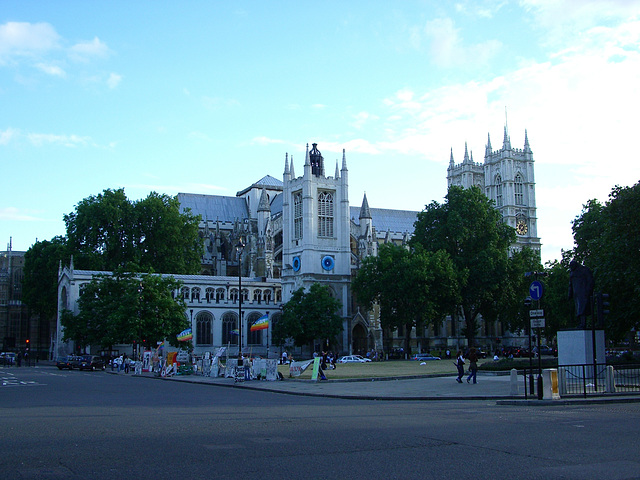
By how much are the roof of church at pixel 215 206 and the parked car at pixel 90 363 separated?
5025cm

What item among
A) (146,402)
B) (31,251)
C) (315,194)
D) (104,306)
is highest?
(315,194)

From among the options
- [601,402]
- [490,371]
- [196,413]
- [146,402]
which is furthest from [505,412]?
[490,371]

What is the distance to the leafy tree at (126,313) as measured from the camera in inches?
2233

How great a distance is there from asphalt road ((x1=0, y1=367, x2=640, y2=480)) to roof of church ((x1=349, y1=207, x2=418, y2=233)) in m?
96.0

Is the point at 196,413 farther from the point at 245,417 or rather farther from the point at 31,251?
the point at 31,251

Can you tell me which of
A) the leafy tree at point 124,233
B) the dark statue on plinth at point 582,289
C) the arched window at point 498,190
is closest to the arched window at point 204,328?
the leafy tree at point 124,233

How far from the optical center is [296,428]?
45.9 feet

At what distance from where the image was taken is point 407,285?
6397 centimetres

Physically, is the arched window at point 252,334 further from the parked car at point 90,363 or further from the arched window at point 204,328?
the parked car at point 90,363

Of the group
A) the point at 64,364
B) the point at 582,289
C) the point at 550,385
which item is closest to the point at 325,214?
the point at 64,364

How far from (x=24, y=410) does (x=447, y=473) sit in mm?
13310

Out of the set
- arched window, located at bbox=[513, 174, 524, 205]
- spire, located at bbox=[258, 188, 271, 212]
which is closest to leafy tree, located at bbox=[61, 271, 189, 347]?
spire, located at bbox=[258, 188, 271, 212]

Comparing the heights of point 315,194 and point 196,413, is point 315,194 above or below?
above

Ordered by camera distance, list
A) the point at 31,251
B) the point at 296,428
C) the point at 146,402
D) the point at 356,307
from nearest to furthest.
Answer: the point at 296,428 → the point at 146,402 → the point at 356,307 → the point at 31,251
